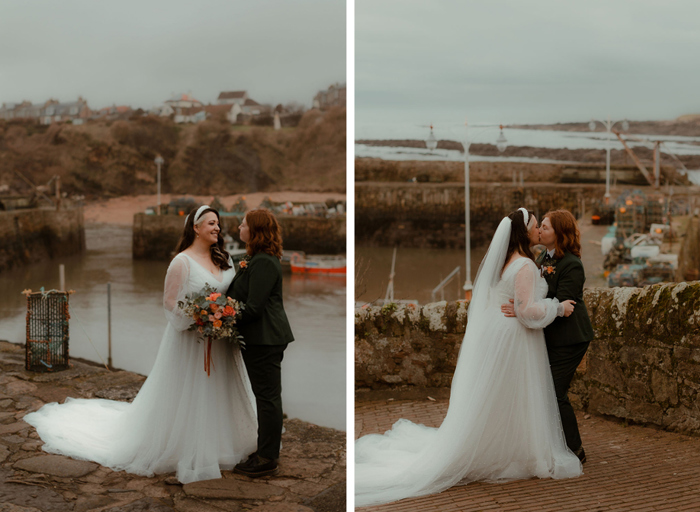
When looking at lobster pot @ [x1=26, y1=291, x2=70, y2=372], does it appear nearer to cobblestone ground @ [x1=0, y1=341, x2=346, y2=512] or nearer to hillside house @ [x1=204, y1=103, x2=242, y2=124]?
cobblestone ground @ [x1=0, y1=341, x2=346, y2=512]

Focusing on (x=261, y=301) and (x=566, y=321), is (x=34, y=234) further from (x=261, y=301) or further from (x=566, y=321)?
(x=566, y=321)

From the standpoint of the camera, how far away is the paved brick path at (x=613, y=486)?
304 cm

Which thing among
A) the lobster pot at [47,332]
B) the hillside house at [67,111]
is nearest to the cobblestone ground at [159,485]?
the lobster pot at [47,332]

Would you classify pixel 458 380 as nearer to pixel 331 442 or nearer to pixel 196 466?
pixel 331 442

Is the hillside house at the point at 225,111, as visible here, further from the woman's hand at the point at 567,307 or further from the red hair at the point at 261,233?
the woman's hand at the point at 567,307

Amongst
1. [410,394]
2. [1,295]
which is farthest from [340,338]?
[410,394]

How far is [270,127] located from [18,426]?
39.2 metres

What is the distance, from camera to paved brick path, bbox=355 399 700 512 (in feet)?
9.99

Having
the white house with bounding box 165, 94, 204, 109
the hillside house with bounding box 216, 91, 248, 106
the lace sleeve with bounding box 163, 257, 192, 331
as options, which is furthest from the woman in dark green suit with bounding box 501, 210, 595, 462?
the white house with bounding box 165, 94, 204, 109

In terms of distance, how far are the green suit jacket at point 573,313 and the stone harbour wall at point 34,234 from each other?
3096cm

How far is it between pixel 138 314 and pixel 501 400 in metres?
32.5

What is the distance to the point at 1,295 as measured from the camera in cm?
2811

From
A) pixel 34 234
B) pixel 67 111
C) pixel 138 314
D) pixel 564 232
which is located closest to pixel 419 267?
pixel 138 314

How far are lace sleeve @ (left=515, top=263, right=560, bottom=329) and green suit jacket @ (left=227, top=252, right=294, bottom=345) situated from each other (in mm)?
1138
